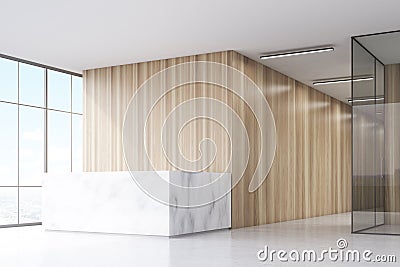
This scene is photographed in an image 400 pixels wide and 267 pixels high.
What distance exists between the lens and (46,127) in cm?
1189

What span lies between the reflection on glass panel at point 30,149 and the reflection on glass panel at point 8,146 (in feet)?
0.56

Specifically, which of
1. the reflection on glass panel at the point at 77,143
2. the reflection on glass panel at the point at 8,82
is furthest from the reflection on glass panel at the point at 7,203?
the reflection on glass panel at the point at 8,82

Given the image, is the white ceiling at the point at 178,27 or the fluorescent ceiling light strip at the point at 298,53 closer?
the white ceiling at the point at 178,27

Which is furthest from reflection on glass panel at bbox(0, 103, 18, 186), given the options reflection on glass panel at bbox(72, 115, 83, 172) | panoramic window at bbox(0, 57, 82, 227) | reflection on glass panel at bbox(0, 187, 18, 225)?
reflection on glass panel at bbox(72, 115, 83, 172)

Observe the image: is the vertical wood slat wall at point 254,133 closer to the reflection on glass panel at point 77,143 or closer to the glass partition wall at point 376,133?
the reflection on glass panel at point 77,143

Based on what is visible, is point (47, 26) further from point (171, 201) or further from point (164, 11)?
point (171, 201)

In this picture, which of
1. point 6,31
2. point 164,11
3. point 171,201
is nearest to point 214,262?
point 171,201

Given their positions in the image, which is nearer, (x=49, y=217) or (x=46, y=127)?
(x=49, y=217)

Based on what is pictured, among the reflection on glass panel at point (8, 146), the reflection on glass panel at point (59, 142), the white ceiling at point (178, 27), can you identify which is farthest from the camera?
the reflection on glass panel at point (59, 142)

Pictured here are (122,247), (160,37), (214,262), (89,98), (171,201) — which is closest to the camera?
(214,262)

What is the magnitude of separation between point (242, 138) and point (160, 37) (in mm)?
2331

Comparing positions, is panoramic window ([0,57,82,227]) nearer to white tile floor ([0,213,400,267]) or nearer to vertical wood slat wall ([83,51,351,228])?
vertical wood slat wall ([83,51,351,228])

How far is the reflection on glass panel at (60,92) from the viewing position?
12734 millimetres

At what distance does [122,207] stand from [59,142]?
4415 mm
